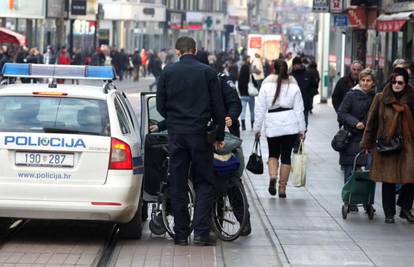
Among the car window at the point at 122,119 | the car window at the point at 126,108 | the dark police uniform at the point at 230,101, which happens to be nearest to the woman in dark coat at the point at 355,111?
the dark police uniform at the point at 230,101

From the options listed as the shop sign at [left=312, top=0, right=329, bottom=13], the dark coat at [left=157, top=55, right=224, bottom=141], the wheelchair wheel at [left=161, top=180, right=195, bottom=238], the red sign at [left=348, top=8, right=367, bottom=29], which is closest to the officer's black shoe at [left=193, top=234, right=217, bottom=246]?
the wheelchair wheel at [left=161, top=180, right=195, bottom=238]

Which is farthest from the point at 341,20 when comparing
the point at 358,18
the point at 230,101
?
the point at 230,101

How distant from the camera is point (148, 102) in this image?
41.5 ft

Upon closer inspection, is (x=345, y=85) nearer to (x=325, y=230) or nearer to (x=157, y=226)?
(x=325, y=230)

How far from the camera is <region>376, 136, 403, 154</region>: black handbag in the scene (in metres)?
12.4

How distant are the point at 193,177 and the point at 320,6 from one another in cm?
2311

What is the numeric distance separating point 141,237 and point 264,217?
1793mm

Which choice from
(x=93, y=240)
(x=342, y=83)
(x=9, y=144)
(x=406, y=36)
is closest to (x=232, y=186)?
(x=93, y=240)

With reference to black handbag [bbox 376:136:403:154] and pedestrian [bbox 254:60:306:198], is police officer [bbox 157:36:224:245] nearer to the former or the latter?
black handbag [bbox 376:136:403:154]

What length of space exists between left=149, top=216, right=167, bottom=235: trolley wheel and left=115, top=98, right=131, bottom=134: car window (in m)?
0.90

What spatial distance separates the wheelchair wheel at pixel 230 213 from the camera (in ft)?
36.9

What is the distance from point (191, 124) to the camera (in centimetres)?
1073

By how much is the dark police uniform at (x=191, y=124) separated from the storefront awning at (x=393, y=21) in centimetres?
1272

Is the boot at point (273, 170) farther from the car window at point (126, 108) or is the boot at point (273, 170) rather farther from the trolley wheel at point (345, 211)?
the car window at point (126, 108)
